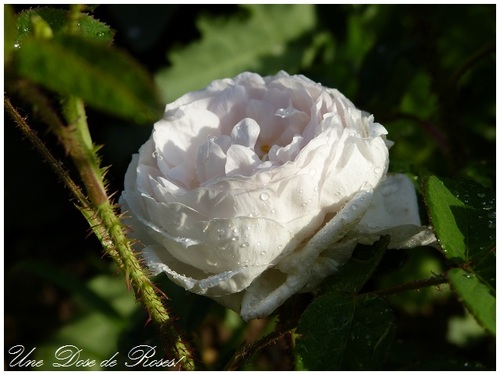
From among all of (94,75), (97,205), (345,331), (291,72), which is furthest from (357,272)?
(291,72)

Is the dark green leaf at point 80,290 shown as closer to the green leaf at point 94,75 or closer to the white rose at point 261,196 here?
the white rose at point 261,196

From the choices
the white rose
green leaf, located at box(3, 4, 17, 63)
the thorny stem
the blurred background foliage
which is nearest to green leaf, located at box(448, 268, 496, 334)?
→ the white rose

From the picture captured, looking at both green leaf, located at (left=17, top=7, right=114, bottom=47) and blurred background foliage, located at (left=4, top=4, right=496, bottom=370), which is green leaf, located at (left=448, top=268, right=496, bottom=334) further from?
blurred background foliage, located at (left=4, top=4, right=496, bottom=370)

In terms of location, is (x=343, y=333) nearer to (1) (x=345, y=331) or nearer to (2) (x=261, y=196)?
(1) (x=345, y=331)

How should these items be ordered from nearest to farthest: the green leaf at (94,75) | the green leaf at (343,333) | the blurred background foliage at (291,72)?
1. the green leaf at (94,75)
2. the green leaf at (343,333)
3. the blurred background foliage at (291,72)

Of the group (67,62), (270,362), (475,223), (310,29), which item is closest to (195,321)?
(475,223)

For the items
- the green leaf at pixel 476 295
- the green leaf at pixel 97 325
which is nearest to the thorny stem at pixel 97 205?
the green leaf at pixel 476 295
